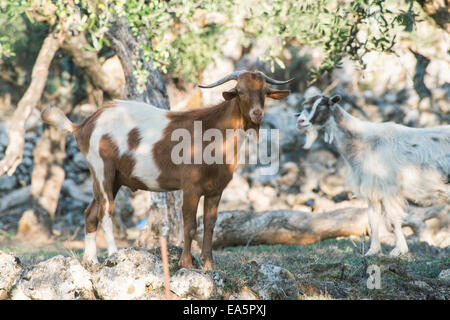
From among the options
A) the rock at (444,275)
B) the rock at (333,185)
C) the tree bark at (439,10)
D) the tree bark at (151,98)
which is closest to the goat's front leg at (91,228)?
the tree bark at (151,98)

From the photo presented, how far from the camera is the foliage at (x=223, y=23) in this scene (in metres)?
8.05

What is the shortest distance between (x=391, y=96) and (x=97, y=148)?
1515cm

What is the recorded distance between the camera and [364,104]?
64.8 feet

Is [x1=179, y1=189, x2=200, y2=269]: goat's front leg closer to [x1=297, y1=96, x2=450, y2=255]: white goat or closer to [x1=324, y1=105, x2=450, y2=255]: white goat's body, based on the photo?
[x1=297, y1=96, x2=450, y2=255]: white goat

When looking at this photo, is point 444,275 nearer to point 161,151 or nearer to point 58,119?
point 161,151

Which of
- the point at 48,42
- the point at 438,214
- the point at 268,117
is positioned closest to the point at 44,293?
the point at 48,42

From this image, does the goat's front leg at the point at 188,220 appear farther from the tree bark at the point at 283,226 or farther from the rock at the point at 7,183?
the rock at the point at 7,183

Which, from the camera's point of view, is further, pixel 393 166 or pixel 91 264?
pixel 393 166

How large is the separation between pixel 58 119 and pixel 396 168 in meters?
5.30

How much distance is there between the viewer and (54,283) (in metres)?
5.53

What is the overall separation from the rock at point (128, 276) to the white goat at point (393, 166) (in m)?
4.41

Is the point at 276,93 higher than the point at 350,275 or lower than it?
higher

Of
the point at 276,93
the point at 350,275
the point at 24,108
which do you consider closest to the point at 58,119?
the point at 276,93

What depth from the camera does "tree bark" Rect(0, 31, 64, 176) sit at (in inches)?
361
